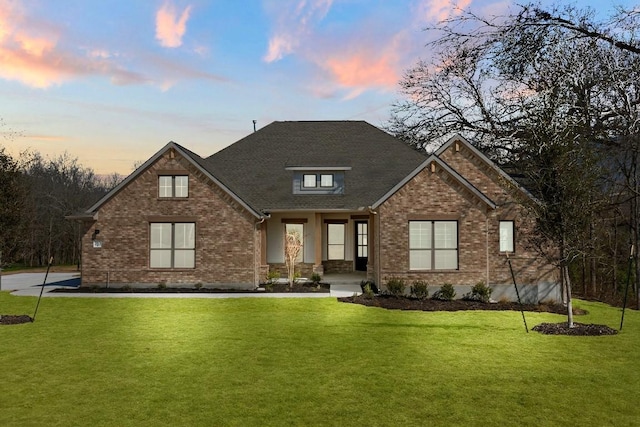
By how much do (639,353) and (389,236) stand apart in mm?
10915

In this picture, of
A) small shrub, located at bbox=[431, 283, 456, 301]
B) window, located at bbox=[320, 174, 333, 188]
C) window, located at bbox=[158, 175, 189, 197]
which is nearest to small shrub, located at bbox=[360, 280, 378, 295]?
small shrub, located at bbox=[431, 283, 456, 301]

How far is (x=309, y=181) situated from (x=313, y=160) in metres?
1.47

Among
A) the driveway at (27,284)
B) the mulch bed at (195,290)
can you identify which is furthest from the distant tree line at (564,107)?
the driveway at (27,284)

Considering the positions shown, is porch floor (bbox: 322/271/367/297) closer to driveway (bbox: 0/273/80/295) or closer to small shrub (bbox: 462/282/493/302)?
small shrub (bbox: 462/282/493/302)

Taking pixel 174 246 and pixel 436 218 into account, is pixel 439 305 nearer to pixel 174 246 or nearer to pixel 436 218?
pixel 436 218

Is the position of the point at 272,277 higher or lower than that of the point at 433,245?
lower

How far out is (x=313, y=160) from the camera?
29141 mm

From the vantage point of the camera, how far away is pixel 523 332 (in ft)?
49.6

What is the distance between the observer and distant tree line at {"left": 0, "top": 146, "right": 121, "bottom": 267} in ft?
53.4

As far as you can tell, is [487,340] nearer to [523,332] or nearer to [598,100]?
[523,332]

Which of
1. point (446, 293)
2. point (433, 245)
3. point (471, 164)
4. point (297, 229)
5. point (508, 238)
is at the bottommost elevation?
point (446, 293)

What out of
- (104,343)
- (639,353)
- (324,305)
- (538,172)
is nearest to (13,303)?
(104,343)

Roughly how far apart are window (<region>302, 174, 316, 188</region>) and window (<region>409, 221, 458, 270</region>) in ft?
24.5

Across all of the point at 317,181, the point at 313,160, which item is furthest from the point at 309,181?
the point at 313,160
